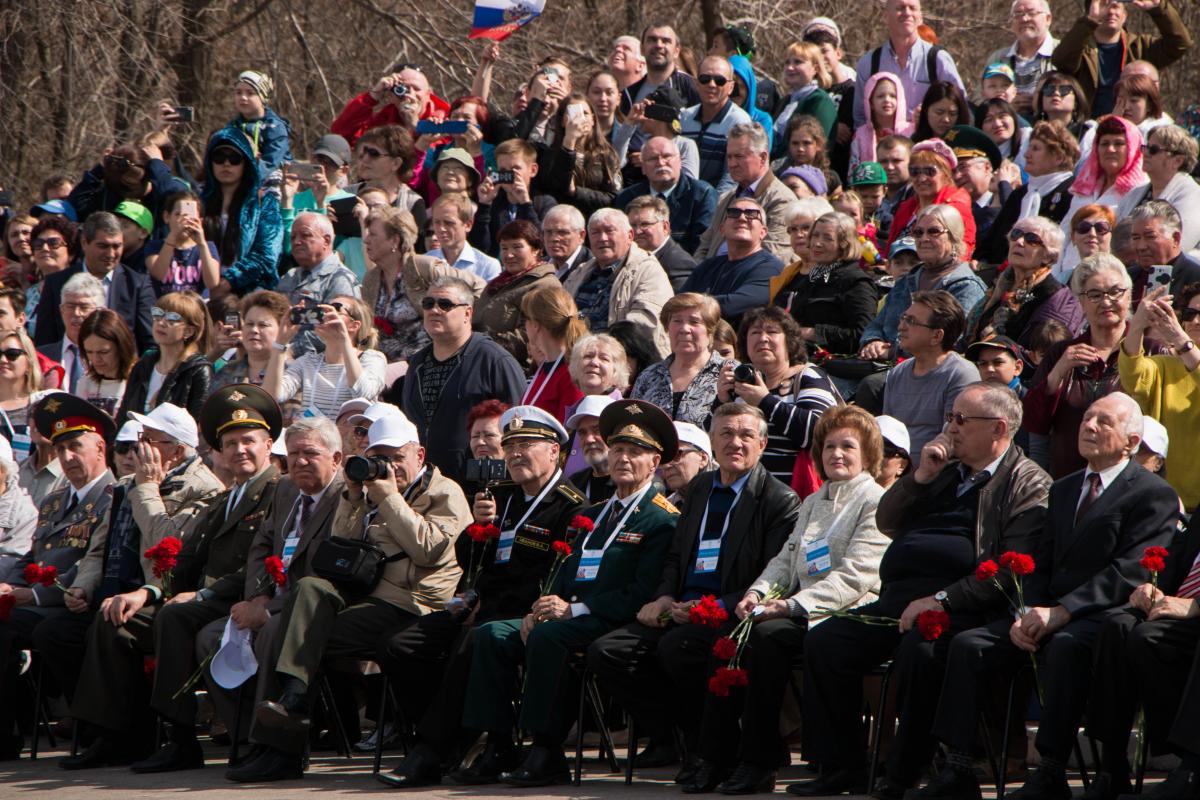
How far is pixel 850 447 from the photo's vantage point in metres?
7.65

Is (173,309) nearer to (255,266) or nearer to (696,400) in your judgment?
(255,266)

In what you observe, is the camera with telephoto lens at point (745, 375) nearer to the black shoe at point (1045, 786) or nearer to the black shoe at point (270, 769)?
the black shoe at point (1045, 786)

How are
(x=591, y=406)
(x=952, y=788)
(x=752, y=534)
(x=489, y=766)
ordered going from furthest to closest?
(x=591, y=406)
(x=489, y=766)
(x=752, y=534)
(x=952, y=788)

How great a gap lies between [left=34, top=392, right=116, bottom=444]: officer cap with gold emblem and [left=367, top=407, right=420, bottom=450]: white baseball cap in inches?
85.0

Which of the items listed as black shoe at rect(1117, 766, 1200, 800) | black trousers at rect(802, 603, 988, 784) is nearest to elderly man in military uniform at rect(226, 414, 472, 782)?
black trousers at rect(802, 603, 988, 784)

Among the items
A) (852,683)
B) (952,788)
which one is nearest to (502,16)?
(852,683)

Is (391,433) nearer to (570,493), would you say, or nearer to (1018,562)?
(570,493)

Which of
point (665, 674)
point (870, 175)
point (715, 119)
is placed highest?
point (715, 119)

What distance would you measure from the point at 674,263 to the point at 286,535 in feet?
11.0

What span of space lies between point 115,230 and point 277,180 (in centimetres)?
117

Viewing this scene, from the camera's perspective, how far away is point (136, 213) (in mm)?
13102

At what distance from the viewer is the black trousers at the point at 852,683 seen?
6.98 meters

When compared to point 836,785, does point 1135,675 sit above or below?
above

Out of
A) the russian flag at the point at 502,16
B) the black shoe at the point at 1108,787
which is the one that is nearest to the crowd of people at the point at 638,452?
the black shoe at the point at 1108,787
